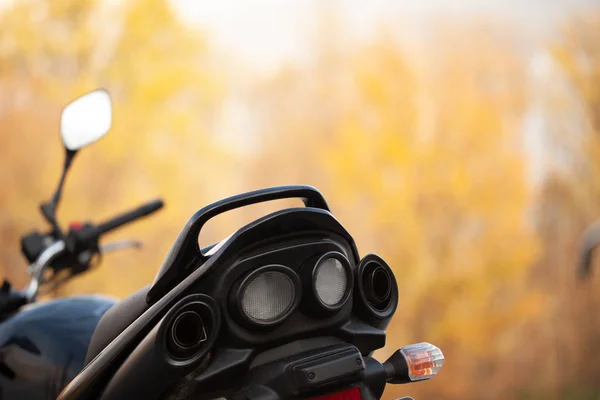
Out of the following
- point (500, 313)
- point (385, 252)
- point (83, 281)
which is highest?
point (83, 281)

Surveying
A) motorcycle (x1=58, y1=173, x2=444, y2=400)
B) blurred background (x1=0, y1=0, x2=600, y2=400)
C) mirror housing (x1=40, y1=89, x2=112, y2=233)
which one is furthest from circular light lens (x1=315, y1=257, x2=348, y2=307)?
blurred background (x1=0, y1=0, x2=600, y2=400)

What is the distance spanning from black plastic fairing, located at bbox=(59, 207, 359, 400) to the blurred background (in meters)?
6.41

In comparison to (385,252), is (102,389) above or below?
above

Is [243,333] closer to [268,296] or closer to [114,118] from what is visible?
[268,296]

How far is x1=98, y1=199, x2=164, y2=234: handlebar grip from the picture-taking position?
4.74ft

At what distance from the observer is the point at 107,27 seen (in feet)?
27.0

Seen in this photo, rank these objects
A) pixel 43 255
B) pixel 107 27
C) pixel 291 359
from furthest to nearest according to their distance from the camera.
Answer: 1. pixel 107 27
2. pixel 43 255
3. pixel 291 359

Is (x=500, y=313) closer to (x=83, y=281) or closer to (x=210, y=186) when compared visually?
(x=210, y=186)

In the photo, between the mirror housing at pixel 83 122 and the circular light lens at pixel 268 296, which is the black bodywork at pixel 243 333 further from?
the mirror housing at pixel 83 122

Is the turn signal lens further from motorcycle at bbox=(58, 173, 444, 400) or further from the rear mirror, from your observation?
the rear mirror

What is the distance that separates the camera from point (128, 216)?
4.82 feet

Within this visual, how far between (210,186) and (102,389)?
7076 millimetres

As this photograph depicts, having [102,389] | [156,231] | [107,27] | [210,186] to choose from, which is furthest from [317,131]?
[102,389]

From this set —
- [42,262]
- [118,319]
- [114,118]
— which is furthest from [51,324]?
[114,118]
